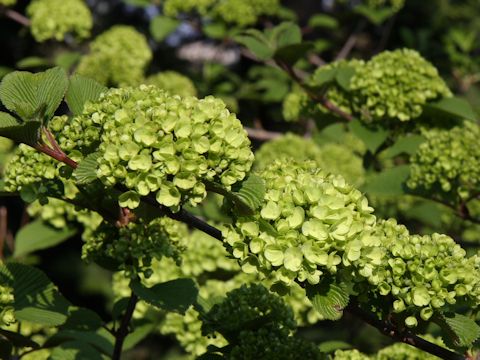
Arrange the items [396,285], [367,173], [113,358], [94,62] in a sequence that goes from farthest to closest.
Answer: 1. [94,62]
2. [367,173]
3. [113,358]
4. [396,285]

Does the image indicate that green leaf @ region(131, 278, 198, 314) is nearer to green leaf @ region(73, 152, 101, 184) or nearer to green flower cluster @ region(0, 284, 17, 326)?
green flower cluster @ region(0, 284, 17, 326)

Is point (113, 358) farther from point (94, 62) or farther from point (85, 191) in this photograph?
point (94, 62)

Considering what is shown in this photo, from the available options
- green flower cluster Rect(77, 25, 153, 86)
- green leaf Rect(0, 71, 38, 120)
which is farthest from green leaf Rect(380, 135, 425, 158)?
green flower cluster Rect(77, 25, 153, 86)

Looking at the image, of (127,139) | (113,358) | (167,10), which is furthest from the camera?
(167,10)

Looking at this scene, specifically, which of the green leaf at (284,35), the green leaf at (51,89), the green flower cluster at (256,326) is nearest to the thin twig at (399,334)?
the green flower cluster at (256,326)

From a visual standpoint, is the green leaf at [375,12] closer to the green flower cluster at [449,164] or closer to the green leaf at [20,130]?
the green flower cluster at [449,164]

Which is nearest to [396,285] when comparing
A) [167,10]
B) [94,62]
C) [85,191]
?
[85,191]
